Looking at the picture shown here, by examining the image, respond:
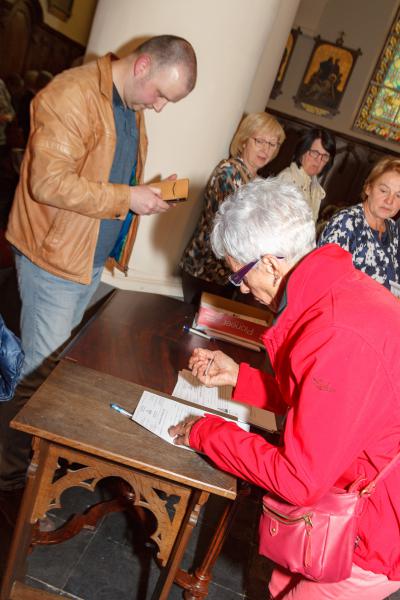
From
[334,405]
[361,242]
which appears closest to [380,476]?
[334,405]

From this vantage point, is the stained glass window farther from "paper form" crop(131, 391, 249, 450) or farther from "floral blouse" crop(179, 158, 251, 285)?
"paper form" crop(131, 391, 249, 450)

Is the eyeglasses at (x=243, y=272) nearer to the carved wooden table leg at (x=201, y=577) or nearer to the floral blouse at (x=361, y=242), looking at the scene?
the carved wooden table leg at (x=201, y=577)

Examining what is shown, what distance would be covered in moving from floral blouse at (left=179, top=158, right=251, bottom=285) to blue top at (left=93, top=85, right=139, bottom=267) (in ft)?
2.65

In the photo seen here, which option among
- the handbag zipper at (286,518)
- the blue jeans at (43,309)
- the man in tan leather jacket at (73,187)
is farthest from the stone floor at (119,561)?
the handbag zipper at (286,518)

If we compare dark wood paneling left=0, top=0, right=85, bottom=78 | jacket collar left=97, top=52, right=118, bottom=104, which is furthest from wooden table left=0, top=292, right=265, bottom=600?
dark wood paneling left=0, top=0, right=85, bottom=78

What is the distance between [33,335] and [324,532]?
4.73 ft

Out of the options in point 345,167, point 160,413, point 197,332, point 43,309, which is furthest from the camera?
point 345,167

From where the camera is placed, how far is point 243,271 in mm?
1412

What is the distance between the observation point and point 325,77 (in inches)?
417

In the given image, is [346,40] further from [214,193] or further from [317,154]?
[214,193]

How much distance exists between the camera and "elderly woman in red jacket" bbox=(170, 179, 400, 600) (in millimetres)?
1111

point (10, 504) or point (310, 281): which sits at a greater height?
point (310, 281)

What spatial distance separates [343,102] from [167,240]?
911cm

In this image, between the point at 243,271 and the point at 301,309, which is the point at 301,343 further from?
the point at 243,271
